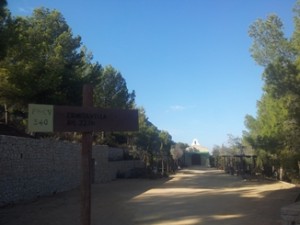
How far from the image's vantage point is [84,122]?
6406mm

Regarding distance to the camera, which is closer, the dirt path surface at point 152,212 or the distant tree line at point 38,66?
the dirt path surface at point 152,212

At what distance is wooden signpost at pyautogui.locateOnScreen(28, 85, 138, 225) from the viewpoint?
6.09 metres

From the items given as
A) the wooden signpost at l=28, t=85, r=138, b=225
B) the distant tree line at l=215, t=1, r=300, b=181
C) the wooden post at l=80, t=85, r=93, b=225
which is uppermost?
the distant tree line at l=215, t=1, r=300, b=181

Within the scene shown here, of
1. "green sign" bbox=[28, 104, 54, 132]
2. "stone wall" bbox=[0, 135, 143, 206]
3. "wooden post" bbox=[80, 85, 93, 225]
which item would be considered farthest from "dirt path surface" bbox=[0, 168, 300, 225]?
"green sign" bbox=[28, 104, 54, 132]

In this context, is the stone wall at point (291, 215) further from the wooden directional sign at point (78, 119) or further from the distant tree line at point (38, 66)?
the distant tree line at point (38, 66)

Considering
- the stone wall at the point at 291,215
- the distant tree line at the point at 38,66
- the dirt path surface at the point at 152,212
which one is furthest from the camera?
the distant tree line at the point at 38,66

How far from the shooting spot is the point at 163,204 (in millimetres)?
16891

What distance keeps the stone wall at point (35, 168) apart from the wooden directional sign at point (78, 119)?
10472 mm

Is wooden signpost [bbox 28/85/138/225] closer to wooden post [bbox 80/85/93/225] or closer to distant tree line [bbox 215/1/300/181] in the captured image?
wooden post [bbox 80/85/93/225]

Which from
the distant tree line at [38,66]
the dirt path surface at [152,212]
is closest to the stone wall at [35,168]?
the dirt path surface at [152,212]

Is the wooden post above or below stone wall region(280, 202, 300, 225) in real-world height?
above

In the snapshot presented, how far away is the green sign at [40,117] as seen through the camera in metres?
6.04

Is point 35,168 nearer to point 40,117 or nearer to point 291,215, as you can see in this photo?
point 291,215

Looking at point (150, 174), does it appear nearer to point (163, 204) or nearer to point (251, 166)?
point (251, 166)
